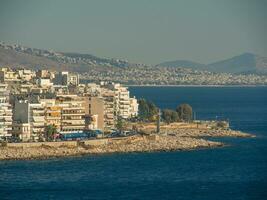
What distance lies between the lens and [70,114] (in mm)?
42344

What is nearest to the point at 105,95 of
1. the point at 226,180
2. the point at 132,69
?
the point at 226,180

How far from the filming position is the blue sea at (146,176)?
94.5 ft

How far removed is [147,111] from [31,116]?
13.0m

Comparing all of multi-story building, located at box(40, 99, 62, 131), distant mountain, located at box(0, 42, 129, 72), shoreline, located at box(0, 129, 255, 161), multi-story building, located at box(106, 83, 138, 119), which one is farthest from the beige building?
distant mountain, located at box(0, 42, 129, 72)

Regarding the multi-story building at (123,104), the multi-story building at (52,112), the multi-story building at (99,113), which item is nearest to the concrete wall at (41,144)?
the multi-story building at (52,112)

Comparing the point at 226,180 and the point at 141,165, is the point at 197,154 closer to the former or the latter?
the point at 141,165

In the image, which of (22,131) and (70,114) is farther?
(70,114)

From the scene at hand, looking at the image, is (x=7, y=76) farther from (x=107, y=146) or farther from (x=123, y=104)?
(x=107, y=146)

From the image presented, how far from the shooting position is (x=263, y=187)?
96.0ft

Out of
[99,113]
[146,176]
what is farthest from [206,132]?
[146,176]

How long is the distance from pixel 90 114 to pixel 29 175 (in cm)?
1224

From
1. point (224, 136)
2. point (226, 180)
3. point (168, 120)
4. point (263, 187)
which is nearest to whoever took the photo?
point (263, 187)

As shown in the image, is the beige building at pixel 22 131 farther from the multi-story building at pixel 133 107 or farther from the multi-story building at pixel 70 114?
the multi-story building at pixel 133 107

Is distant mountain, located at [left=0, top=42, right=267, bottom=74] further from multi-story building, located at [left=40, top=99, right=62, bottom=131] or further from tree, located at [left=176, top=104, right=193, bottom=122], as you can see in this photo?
multi-story building, located at [left=40, top=99, right=62, bottom=131]
